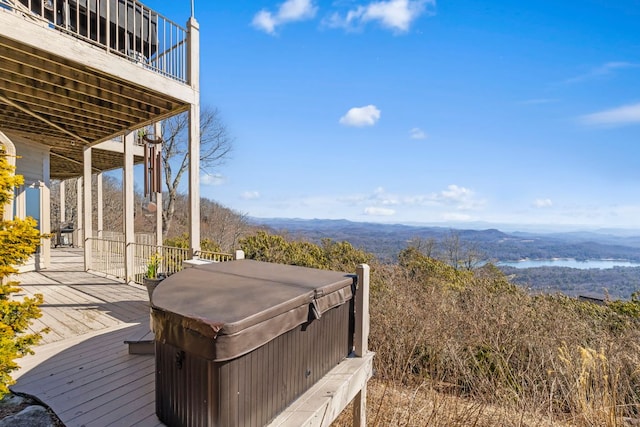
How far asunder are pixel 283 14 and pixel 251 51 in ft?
7.35

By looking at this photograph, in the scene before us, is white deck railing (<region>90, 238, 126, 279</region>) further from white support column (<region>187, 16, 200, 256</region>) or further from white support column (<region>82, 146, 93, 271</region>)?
white support column (<region>187, 16, 200, 256</region>)

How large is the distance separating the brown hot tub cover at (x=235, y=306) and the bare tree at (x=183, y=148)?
1429 centimetres

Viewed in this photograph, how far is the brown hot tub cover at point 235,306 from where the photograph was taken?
1.48 meters

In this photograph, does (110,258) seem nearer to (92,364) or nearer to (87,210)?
(87,210)

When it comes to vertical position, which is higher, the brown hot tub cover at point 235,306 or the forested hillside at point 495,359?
the brown hot tub cover at point 235,306

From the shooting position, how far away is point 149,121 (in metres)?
6.34

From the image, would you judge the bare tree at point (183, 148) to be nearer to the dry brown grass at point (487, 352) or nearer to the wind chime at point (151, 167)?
the wind chime at point (151, 167)

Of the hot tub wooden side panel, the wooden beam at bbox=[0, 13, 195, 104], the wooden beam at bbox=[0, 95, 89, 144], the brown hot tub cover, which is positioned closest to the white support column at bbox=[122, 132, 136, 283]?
the wooden beam at bbox=[0, 95, 89, 144]

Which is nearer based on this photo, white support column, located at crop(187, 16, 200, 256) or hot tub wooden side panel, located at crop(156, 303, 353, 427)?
hot tub wooden side panel, located at crop(156, 303, 353, 427)

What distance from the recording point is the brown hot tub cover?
148cm

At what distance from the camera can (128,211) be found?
264 inches

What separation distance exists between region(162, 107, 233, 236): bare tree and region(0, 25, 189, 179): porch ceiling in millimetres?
8019

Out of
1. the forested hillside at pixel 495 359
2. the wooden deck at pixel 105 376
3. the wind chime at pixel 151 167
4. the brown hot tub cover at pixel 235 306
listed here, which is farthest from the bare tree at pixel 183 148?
the brown hot tub cover at pixel 235 306

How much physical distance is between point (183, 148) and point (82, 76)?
41.8 ft
